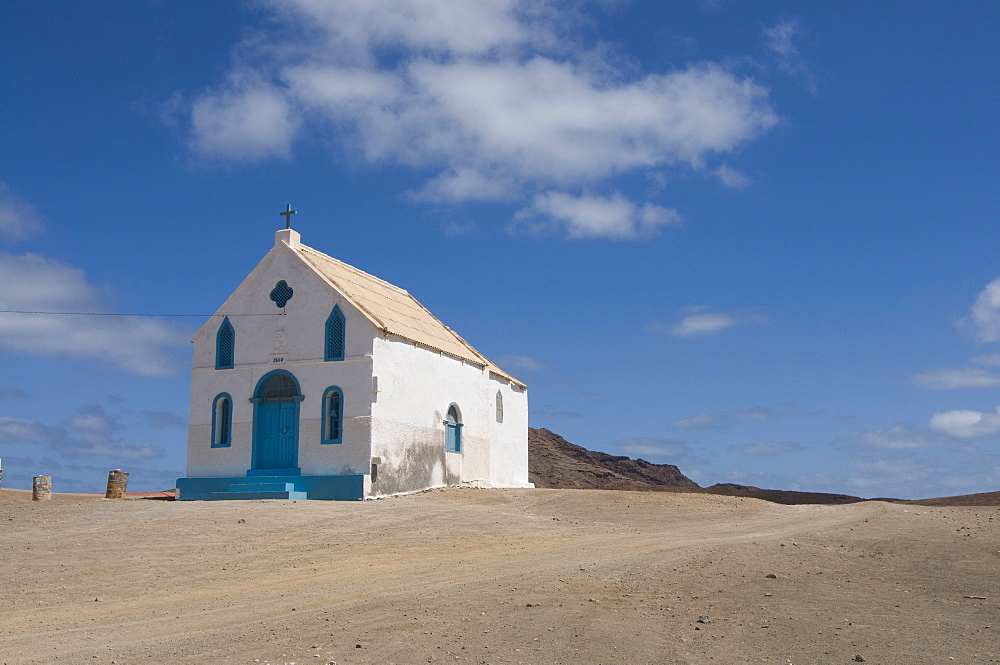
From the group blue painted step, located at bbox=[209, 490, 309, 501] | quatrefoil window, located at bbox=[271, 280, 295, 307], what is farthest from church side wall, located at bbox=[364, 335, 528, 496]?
quatrefoil window, located at bbox=[271, 280, 295, 307]

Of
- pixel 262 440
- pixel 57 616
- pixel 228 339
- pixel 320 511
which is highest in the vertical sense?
pixel 228 339

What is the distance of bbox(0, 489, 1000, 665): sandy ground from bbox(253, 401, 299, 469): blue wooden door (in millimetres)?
4770

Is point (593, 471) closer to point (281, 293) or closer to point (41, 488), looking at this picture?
point (281, 293)

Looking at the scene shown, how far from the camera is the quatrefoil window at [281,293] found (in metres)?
28.1

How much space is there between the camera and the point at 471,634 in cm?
976

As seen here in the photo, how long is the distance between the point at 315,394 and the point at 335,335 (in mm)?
1745

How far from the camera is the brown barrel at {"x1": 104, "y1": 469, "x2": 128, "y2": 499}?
1048 inches

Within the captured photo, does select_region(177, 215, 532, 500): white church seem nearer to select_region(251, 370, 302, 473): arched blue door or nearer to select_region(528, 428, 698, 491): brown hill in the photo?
select_region(251, 370, 302, 473): arched blue door

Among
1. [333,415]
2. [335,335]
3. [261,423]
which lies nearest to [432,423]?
[333,415]

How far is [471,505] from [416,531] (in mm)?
4353

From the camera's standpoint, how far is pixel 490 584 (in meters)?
12.6

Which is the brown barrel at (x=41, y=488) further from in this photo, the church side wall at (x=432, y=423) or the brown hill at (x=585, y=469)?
the brown hill at (x=585, y=469)

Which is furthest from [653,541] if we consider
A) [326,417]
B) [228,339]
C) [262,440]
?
[228,339]

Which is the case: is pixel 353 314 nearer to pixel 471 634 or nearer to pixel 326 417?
pixel 326 417
